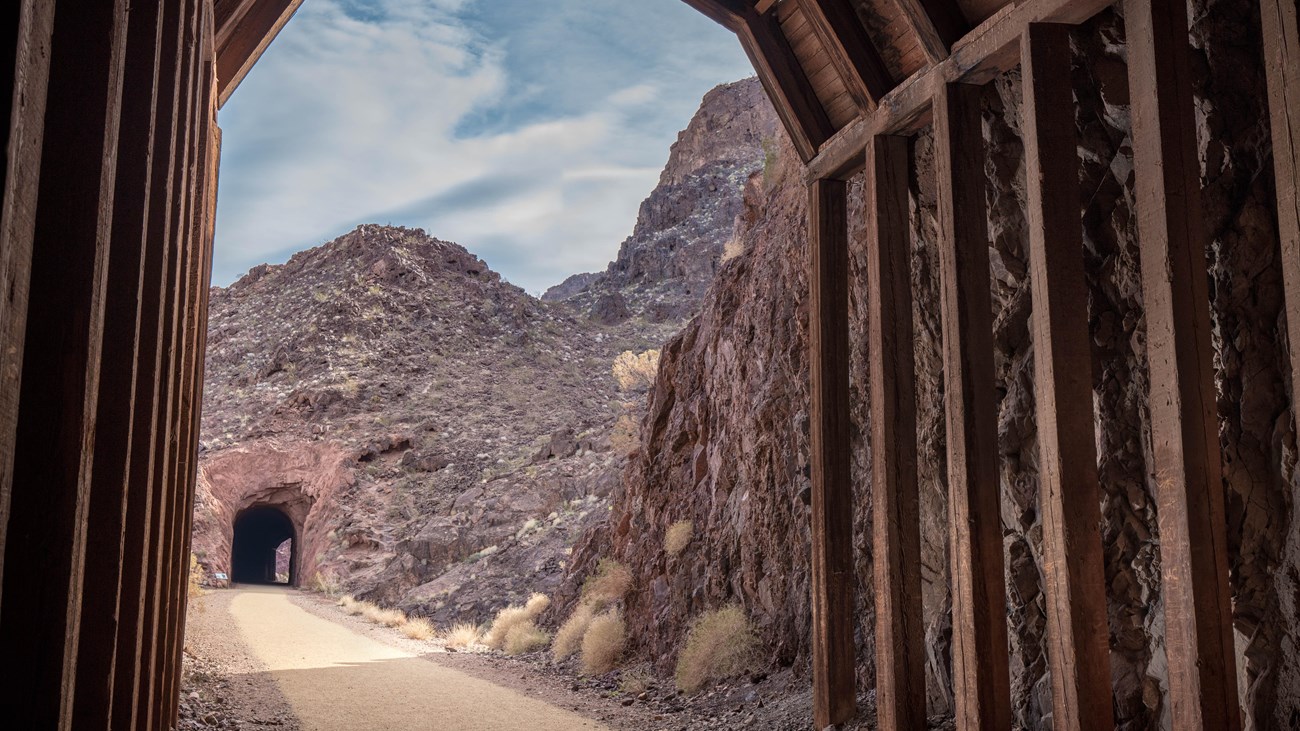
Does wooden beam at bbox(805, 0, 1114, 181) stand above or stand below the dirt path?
above

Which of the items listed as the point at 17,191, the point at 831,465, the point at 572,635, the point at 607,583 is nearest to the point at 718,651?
the point at 831,465

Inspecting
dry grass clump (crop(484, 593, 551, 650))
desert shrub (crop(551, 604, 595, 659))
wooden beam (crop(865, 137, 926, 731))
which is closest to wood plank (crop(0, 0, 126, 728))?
wooden beam (crop(865, 137, 926, 731))

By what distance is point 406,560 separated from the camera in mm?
25156

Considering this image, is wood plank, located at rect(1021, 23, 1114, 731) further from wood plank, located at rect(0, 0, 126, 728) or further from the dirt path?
the dirt path

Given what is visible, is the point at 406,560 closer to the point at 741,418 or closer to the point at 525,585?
the point at 525,585

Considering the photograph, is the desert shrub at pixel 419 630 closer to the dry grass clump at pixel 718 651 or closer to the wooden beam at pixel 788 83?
the dry grass clump at pixel 718 651

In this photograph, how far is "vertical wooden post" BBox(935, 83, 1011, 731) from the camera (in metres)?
5.55

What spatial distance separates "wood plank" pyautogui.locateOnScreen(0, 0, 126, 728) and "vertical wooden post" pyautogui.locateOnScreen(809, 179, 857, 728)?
236 inches

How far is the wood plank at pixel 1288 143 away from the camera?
3.83 m

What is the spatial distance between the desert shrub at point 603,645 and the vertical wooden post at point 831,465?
5.27 meters

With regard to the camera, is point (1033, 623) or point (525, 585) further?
point (525, 585)

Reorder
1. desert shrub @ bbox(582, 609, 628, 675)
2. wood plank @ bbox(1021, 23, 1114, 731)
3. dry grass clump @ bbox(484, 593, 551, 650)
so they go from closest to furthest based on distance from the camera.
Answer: wood plank @ bbox(1021, 23, 1114, 731), desert shrub @ bbox(582, 609, 628, 675), dry grass clump @ bbox(484, 593, 551, 650)

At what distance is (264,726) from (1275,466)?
7.87m

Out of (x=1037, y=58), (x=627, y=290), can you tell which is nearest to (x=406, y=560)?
(x=1037, y=58)
